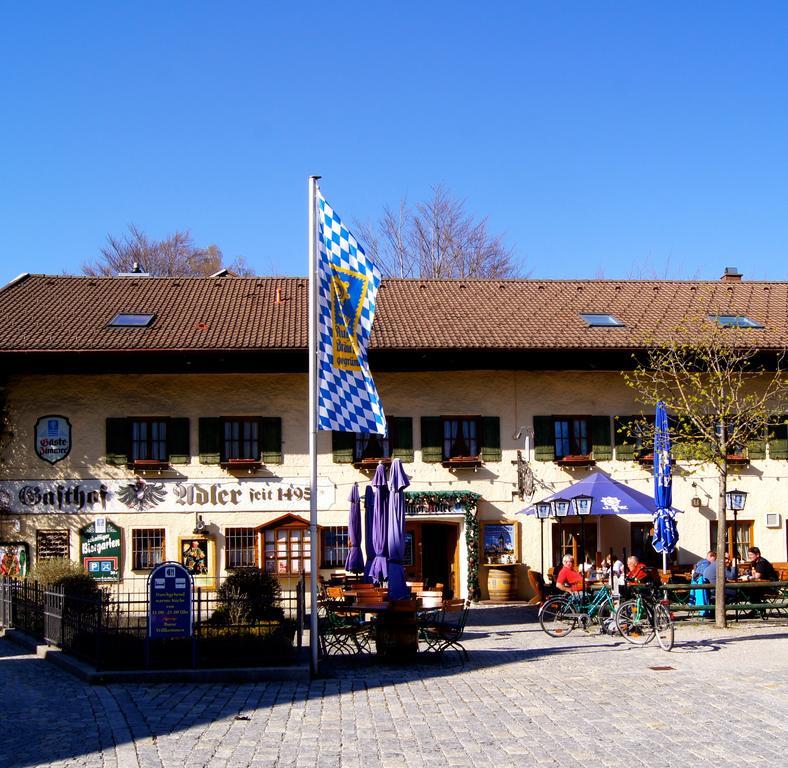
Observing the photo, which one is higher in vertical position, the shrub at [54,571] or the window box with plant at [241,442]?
the window box with plant at [241,442]

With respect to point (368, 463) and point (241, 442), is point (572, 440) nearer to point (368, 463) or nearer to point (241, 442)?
point (368, 463)

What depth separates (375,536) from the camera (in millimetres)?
18688

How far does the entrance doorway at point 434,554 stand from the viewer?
24828 mm

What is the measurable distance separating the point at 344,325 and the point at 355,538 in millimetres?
7747

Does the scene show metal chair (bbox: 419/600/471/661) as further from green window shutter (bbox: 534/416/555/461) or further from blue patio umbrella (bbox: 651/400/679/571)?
green window shutter (bbox: 534/416/555/461)

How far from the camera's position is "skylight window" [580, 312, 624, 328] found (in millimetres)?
26594

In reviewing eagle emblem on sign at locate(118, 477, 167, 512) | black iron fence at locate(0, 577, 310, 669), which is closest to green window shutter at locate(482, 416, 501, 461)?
eagle emblem on sign at locate(118, 477, 167, 512)

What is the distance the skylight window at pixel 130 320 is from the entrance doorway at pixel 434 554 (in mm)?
7744

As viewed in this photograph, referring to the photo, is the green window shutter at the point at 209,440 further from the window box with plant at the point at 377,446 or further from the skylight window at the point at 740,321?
the skylight window at the point at 740,321

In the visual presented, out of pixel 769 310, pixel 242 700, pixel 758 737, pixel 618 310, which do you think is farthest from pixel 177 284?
pixel 758 737

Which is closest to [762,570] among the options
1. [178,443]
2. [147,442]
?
[178,443]

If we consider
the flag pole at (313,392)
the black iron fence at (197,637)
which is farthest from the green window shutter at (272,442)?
the flag pole at (313,392)

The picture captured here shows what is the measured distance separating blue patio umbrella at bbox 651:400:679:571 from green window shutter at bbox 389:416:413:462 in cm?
603

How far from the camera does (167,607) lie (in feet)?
44.6
